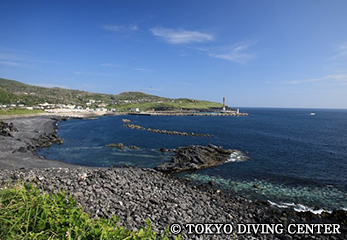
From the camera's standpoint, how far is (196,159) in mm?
29031

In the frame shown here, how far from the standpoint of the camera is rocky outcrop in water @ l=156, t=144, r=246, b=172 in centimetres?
2572

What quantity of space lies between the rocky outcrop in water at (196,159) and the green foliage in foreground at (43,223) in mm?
21310

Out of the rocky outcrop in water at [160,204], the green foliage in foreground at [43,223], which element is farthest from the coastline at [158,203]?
the green foliage in foreground at [43,223]

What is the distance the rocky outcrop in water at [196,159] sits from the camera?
2572cm

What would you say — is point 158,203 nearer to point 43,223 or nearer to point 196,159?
point 43,223

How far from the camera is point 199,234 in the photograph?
1049cm

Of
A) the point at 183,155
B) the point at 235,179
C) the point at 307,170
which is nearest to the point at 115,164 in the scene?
the point at 183,155

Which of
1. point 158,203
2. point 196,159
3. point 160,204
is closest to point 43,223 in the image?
point 158,203

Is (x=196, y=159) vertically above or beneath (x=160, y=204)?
beneath

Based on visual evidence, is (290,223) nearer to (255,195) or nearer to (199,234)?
(255,195)

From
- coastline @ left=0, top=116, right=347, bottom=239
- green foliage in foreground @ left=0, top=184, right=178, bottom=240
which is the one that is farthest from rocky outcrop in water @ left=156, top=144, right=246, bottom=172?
green foliage in foreground @ left=0, top=184, right=178, bottom=240

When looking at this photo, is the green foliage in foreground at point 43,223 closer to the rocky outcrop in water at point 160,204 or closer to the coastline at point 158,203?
the rocky outcrop in water at point 160,204

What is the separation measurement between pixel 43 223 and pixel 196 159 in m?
26.8

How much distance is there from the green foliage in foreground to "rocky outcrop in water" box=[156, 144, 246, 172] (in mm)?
21310
